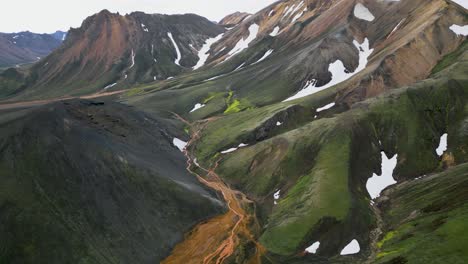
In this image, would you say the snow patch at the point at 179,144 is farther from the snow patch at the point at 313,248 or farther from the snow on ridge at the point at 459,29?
the snow on ridge at the point at 459,29

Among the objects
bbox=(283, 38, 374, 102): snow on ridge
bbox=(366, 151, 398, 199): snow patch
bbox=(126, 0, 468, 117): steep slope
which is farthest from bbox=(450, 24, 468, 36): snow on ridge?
bbox=(366, 151, 398, 199): snow patch

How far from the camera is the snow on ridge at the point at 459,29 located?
151750 mm

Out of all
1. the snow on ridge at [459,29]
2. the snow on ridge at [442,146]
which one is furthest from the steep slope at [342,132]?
the snow on ridge at [459,29]

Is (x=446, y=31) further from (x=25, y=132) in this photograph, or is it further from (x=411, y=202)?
(x=25, y=132)

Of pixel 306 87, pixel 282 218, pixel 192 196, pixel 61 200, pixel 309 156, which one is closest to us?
pixel 61 200

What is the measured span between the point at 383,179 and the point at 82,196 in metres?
66.0

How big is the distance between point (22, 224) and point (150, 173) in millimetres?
31426

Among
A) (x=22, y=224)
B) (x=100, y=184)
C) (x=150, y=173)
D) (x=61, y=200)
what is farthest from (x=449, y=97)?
(x=22, y=224)

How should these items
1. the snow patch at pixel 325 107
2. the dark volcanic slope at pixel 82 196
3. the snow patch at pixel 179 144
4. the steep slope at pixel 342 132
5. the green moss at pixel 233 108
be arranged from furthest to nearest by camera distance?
the green moss at pixel 233 108 → the snow patch at pixel 179 144 → the snow patch at pixel 325 107 → the steep slope at pixel 342 132 → the dark volcanic slope at pixel 82 196

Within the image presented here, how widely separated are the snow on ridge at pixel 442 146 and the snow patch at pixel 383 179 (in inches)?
404

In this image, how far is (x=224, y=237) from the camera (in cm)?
8400

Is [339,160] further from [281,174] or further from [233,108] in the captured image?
[233,108]

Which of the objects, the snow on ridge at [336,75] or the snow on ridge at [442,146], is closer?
the snow on ridge at [442,146]

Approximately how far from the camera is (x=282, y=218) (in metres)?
87.4
